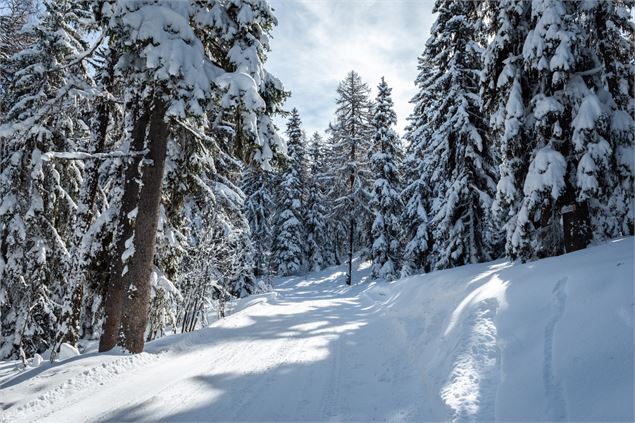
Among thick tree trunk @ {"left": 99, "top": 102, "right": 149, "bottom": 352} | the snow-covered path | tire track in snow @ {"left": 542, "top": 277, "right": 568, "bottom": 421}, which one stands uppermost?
thick tree trunk @ {"left": 99, "top": 102, "right": 149, "bottom": 352}

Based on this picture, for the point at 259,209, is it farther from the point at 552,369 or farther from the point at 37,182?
the point at 552,369

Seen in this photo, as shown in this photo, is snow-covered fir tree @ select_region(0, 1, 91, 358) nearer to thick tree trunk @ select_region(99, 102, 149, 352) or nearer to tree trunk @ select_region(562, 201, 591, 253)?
thick tree trunk @ select_region(99, 102, 149, 352)

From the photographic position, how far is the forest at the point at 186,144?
22.8 feet

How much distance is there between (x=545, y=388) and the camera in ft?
12.3

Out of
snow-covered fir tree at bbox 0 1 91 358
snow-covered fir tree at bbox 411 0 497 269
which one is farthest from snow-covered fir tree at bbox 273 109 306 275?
snow-covered fir tree at bbox 0 1 91 358

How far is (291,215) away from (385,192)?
46.3 feet

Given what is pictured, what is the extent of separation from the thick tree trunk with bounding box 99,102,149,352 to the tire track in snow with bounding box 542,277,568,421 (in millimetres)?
6674

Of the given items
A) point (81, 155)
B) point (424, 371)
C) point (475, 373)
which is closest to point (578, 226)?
point (424, 371)

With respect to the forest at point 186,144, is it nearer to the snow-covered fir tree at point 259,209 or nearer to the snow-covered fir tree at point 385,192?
the snow-covered fir tree at point 385,192

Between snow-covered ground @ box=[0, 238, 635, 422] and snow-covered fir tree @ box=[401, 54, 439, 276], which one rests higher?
snow-covered fir tree @ box=[401, 54, 439, 276]

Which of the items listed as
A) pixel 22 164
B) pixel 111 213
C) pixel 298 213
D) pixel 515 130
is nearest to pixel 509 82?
pixel 515 130

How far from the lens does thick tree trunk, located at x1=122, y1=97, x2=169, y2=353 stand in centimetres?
680

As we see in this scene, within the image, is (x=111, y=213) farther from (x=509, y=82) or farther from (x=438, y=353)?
(x=509, y=82)

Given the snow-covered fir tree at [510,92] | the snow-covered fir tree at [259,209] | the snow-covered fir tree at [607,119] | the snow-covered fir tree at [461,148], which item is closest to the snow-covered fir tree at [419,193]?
the snow-covered fir tree at [461,148]
